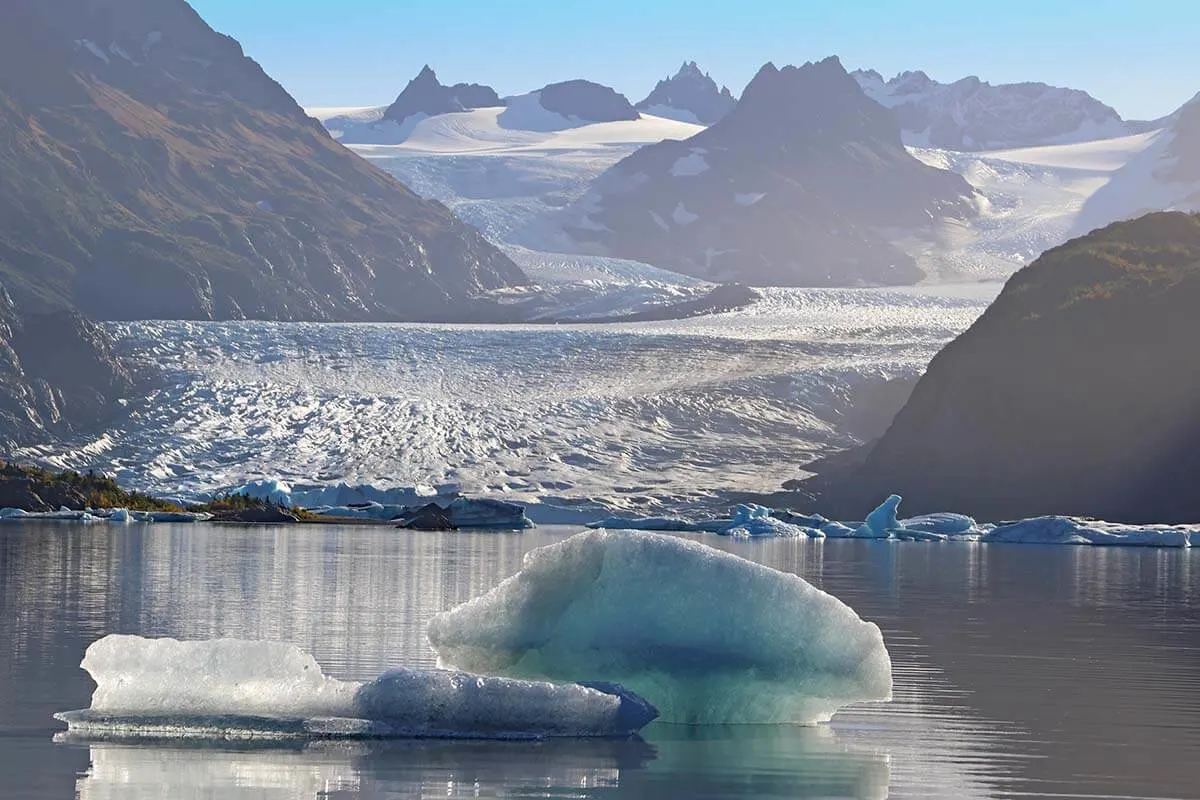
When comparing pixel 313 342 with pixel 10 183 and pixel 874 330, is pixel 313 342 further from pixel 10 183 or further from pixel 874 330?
pixel 10 183

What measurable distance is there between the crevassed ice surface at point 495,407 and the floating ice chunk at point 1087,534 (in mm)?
23073

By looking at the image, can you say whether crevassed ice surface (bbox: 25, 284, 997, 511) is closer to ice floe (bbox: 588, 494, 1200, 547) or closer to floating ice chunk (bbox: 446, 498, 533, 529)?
floating ice chunk (bbox: 446, 498, 533, 529)

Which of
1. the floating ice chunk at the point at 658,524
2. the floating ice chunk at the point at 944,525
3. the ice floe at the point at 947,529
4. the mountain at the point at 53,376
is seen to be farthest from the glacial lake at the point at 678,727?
the mountain at the point at 53,376

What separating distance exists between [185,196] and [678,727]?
147069 mm

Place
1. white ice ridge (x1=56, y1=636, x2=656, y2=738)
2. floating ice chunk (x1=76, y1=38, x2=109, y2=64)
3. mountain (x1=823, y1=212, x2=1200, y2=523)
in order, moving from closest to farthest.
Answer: white ice ridge (x1=56, y1=636, x2=656, y2=738) → mountain (x1=823, y1=212, x2=1200, y2=523) → floating ice chunk (x1=76, y1=38, x2=109, y2=64)

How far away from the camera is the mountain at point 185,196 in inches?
5433

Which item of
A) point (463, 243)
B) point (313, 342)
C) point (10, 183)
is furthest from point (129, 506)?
point (463, 243)

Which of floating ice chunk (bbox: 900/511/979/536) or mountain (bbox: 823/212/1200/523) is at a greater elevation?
mountain (bbox: 823/212/1200/523)

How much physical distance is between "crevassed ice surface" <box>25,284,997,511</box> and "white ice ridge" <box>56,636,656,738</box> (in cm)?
7181

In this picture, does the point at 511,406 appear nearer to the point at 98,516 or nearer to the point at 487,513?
the point at 487,513

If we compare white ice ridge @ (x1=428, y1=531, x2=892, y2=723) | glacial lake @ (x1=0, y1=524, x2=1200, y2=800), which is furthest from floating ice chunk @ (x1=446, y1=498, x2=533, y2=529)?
white ice ridge @ (x1=428, y1=531, x2=892, y2=723)

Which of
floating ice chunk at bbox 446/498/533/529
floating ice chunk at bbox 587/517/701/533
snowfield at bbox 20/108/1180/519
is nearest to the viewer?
floating ice chunk at bbox 587/517/701/533

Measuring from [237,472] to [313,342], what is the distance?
46.2ft

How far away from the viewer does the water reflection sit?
41.5ft
